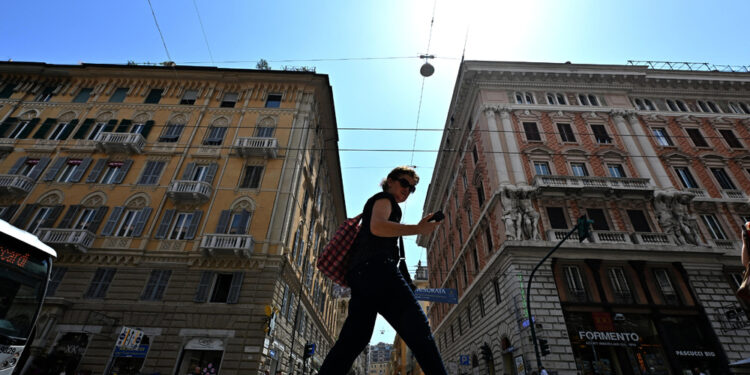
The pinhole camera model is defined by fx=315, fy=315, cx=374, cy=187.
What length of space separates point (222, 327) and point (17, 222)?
1442 cm

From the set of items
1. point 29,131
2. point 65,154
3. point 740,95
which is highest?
point 740,95

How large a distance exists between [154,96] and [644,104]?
129ft

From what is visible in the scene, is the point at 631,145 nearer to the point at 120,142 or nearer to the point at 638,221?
the point at 638,221

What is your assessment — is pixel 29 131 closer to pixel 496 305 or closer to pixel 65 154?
pixel 65 154

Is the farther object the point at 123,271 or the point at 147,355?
the point at 123,271

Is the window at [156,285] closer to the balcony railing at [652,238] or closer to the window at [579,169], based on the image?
the window at [579,169]

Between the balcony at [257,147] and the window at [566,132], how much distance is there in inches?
809

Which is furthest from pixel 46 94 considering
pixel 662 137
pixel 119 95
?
pixel 662 137

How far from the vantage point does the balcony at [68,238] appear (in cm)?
1669

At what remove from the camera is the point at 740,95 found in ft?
87.1

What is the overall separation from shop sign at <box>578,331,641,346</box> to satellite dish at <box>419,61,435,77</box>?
14006mm

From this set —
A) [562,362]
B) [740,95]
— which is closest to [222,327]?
[562,362]

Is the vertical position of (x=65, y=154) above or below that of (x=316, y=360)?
above

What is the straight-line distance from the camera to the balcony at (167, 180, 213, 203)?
61.3 ft
